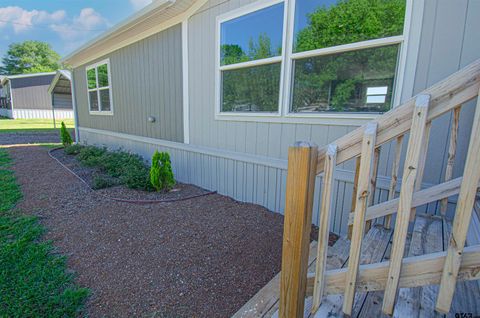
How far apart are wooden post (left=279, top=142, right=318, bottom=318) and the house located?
28905mm

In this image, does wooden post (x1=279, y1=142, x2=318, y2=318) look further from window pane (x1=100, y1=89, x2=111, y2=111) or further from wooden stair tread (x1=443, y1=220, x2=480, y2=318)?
window pane (x1=100, y1=89, x2=111, y2=111)

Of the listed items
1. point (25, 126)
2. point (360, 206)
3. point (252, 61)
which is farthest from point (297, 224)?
point (25, 126)

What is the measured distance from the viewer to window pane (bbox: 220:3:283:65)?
3295 mm

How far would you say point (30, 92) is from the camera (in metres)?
24.2

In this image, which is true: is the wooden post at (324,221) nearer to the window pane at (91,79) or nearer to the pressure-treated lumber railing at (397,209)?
the pressure-treated lumber railing at (397,209)

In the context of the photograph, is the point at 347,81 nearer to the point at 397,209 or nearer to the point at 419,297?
the point at 397,209

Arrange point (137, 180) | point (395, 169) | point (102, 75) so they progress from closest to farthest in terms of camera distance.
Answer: point (395, 169) < point (137, 180) < point (102, 75)

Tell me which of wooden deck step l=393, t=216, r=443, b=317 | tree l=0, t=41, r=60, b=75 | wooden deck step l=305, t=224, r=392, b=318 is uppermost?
tree l=0, t=41, r=60, b=75

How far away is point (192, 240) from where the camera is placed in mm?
2793

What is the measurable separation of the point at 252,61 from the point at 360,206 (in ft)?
10.1

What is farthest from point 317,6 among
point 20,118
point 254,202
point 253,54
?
point 20,118

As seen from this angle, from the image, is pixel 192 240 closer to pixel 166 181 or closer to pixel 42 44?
pixel 166 181

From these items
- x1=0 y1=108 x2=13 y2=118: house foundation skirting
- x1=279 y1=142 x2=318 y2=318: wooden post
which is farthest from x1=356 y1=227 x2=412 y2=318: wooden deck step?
x1=0 y1=108 x2=13 y2=118: house foundation skirting

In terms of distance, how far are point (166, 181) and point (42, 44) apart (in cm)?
6492
